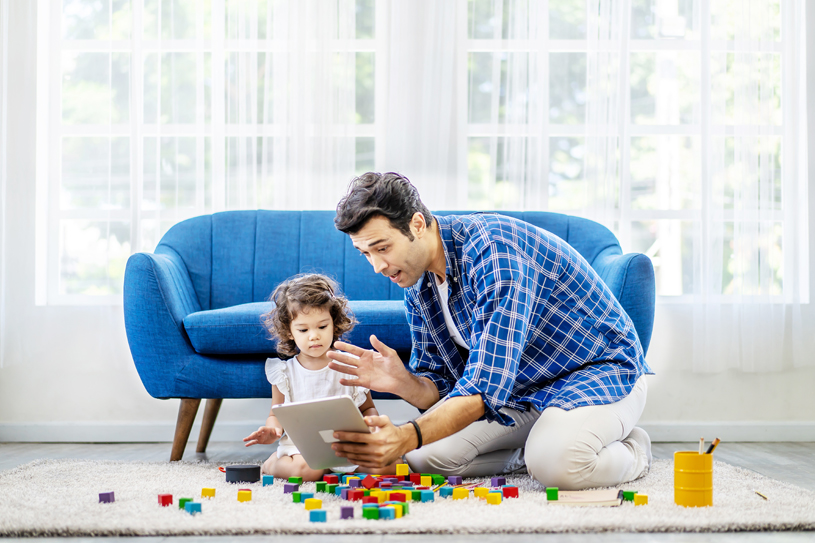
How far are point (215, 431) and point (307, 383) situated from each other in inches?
45.7

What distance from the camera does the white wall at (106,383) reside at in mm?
3084

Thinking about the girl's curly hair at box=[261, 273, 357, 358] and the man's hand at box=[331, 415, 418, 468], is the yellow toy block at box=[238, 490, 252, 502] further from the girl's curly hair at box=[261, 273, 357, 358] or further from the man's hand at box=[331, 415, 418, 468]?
the girl's curly hair at box=[261, 273, 357, 358]

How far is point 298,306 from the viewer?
2117 mm

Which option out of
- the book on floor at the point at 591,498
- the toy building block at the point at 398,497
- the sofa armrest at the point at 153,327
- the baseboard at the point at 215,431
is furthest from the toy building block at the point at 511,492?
the baseboard at the point at 215,431

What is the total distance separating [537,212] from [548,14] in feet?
3.20

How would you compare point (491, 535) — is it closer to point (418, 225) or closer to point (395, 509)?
point (395, 509)

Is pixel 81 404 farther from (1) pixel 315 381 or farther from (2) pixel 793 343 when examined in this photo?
(2) pixel 793 343

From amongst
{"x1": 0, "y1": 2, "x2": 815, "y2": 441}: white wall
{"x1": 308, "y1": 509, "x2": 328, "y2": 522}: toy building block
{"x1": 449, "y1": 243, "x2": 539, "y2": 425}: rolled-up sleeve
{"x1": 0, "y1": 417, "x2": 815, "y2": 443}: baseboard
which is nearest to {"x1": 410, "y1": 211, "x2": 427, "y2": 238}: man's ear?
{"x1": 449, "y1": 243, "x2": 539, "y2": 425}: rolled-up sleeve

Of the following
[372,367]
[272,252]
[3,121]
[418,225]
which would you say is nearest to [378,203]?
[418,225]

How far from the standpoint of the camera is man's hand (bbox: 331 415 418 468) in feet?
4.64

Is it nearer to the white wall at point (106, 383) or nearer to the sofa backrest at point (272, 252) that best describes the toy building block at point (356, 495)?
the sofa backrest at point (272, 252)

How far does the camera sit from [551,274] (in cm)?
176

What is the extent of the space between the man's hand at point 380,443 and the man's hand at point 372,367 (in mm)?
143

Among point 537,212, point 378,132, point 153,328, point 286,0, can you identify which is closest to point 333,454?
point 153,328
